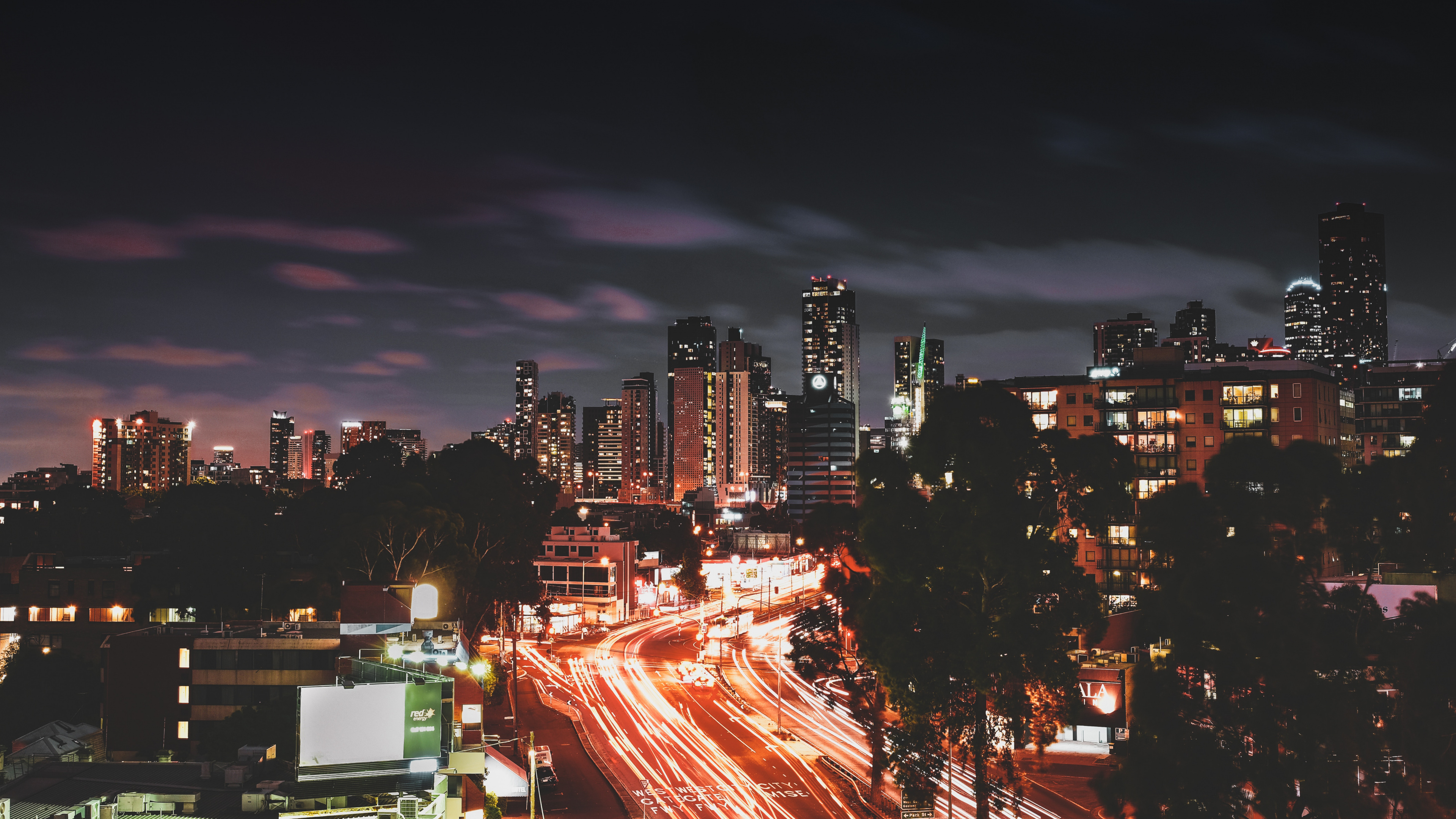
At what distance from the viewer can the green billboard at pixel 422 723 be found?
1085 inches

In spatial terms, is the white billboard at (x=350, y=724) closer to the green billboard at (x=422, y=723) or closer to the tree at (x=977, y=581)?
the green billboard at (x=422, y=723)

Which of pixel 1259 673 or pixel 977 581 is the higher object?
pixel 977 581

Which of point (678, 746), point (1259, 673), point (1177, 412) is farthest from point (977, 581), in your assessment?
point (1177, 412)

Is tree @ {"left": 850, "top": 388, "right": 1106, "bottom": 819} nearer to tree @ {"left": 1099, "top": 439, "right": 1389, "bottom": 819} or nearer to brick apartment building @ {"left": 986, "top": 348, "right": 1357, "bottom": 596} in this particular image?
tree @ {"left": 1099, "top": 439, "right": 1389, "bottom": 819}

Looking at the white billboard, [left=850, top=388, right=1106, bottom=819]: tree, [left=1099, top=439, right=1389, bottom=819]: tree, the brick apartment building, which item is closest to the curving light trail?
[left=850, top=388, right=1106, bottom=819]: tree

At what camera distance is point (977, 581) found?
28531mm

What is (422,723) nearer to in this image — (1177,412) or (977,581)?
(977,581)

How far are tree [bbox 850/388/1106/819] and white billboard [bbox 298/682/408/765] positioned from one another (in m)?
12.9

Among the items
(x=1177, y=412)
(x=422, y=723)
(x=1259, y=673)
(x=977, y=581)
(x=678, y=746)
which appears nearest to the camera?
(x=1259, y=673)

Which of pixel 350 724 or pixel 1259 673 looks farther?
pixel 350 724

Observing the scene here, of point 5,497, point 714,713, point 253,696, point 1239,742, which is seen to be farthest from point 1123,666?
point 5,497

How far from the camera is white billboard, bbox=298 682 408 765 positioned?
87.5 ft

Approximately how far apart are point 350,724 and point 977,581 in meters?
17.0

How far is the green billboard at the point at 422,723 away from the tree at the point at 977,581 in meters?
11.9
